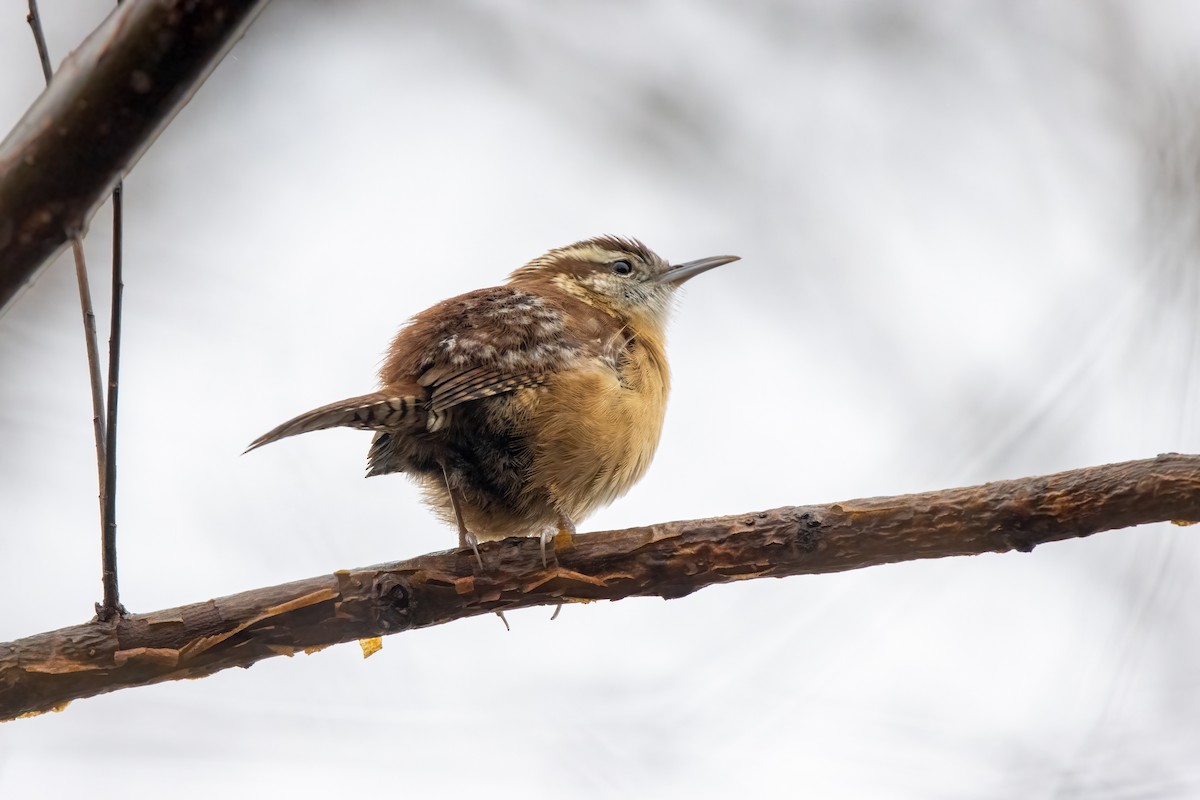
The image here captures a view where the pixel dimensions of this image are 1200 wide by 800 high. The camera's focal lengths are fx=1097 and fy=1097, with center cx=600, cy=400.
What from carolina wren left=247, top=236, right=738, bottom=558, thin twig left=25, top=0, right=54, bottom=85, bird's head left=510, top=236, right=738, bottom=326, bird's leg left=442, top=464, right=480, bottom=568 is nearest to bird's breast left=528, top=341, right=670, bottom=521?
carolina wren left=247, top=236, right=738, bottom=558

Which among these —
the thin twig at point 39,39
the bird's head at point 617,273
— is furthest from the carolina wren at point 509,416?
the thin twig at point 39,39

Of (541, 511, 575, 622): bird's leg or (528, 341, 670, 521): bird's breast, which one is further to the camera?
(528, 341, 670, 521): bird's breast

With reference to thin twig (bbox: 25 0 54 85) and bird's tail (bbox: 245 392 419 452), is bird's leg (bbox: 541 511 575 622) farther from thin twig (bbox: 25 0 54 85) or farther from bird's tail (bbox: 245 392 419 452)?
thin twig (bbox: 25 0 54 85)

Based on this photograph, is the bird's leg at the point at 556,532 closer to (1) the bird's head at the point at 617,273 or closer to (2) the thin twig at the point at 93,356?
(2) the thin twig at the point at 93,356

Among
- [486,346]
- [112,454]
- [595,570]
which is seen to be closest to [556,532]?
[595,570]

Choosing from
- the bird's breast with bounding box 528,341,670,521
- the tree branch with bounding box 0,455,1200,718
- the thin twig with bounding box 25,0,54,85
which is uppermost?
the thin twig with bounding box 25,0,54,85

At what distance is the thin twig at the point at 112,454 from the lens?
7.02 ft

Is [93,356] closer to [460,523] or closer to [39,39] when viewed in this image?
[39,39]

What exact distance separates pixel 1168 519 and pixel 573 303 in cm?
261

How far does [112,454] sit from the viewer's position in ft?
7.90

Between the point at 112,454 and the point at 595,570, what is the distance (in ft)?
4.52

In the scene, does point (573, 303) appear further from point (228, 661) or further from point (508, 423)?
point (228, 661)

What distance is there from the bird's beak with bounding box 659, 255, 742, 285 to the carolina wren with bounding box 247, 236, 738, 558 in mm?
1525

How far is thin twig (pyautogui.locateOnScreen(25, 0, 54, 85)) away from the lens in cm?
214
